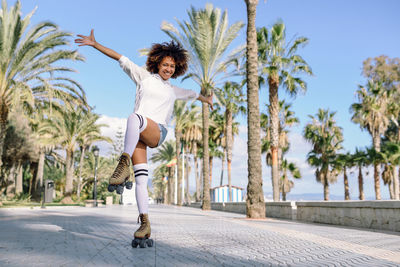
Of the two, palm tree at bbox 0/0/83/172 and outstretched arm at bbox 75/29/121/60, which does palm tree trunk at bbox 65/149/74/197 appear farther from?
outstretched arm at bbox 75/29/121/60

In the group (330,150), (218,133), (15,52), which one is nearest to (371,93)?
(330,150)

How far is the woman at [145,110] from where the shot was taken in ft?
12.7

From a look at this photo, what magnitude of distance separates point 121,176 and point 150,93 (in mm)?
1062

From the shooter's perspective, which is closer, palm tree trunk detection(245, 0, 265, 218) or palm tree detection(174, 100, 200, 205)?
palm tree trunk detection(245, 0, 265, 218)

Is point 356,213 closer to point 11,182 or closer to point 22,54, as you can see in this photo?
point 22,54

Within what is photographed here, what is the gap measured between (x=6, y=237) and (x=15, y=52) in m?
14.3

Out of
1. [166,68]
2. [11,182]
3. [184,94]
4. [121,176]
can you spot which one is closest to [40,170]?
[11,182]

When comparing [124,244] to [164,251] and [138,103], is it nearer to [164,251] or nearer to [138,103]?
[164,251]

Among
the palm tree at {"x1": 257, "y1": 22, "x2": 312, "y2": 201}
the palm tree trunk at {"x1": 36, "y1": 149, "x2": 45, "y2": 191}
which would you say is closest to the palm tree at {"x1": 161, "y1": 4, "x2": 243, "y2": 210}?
the palm tree at {"x1": 257, "y1": 22, "x2": 312, "y2": 201}

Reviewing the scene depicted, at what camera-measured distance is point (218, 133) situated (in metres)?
46.3

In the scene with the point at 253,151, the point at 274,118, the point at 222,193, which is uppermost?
the point at 274,118

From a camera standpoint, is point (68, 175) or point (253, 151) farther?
point (68, 175)

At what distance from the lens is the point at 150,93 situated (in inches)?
161

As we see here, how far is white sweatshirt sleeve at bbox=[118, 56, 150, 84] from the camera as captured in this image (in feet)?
13.8
